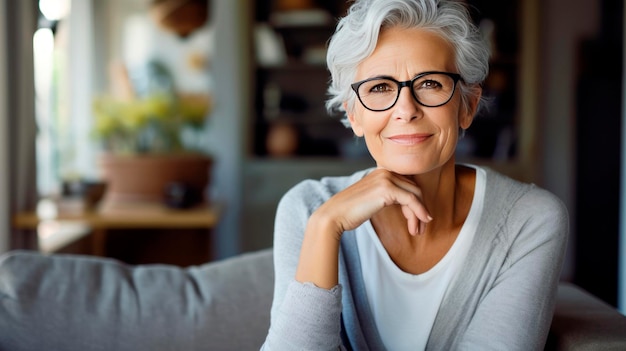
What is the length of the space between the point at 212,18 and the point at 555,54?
2.55 metres

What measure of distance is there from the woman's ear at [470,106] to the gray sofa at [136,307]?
1.62ft

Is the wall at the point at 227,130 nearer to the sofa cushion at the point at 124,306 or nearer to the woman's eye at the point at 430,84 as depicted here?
the sofa cushion at the point at 124,306

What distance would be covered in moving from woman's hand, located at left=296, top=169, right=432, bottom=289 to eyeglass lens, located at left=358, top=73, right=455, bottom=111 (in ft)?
0.49

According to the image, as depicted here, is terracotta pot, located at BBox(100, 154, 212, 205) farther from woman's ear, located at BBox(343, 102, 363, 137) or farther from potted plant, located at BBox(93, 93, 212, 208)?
woman's ear, located at BBox(343, 102, 363, 137)

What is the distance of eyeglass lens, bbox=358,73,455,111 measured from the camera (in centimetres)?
131

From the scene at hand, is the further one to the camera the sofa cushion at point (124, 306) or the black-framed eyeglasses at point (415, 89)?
the sofa cushion at point (124, 306)

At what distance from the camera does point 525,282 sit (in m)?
1.30

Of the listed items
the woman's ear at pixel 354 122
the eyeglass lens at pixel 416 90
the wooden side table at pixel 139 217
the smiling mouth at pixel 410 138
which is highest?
the eyeglass lens at pixel 416 90

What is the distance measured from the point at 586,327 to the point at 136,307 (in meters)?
1.04

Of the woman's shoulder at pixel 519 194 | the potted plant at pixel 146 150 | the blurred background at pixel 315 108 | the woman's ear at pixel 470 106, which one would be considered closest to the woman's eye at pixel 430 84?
the woman's ear at pixel 470 106

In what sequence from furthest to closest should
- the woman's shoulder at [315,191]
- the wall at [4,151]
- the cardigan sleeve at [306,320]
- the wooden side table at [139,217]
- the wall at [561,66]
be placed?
the wall at [561,66] → the wooden side table at [139,217] → the wall at [4,151] → the woman's shoulder at [315,191] → the cardigan sleeve at [306,320]

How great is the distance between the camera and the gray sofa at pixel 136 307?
1533 mm

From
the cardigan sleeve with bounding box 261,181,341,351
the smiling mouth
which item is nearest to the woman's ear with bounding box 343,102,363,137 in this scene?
the smiling mouth

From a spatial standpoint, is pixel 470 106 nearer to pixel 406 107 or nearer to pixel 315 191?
pixel 406 107
